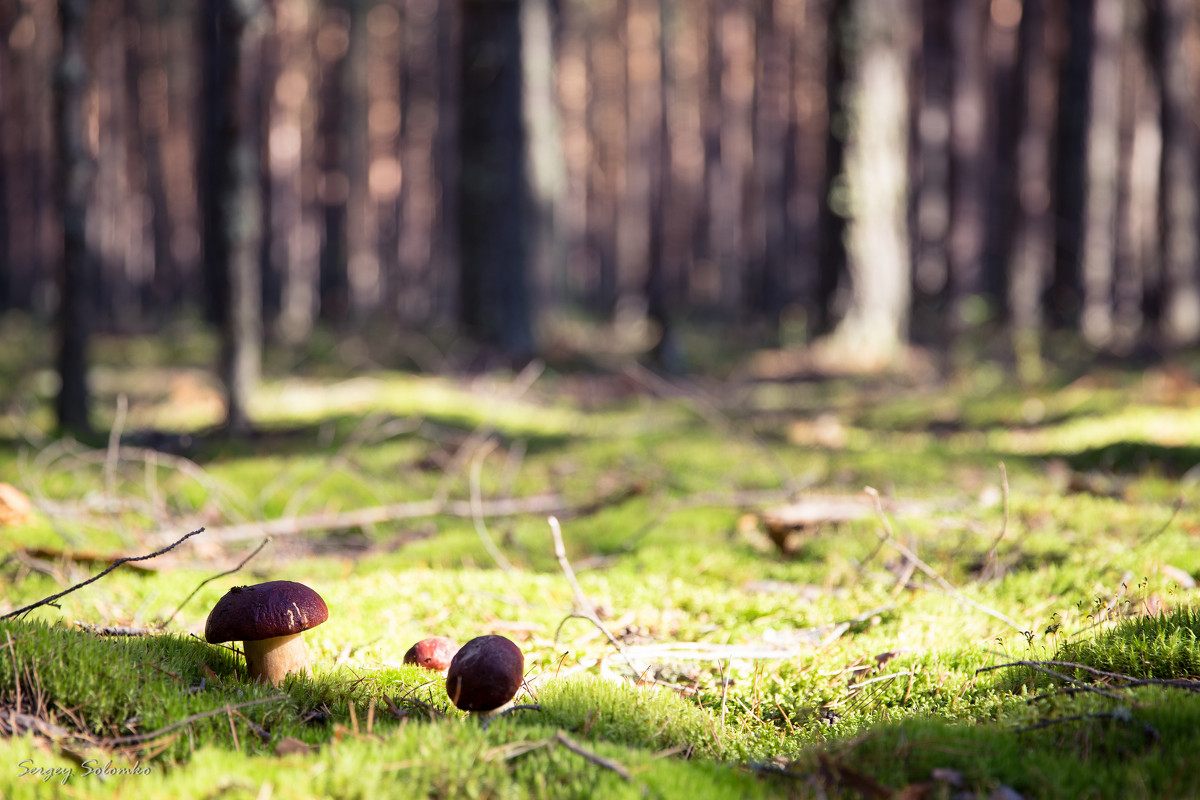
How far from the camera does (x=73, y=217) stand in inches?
263

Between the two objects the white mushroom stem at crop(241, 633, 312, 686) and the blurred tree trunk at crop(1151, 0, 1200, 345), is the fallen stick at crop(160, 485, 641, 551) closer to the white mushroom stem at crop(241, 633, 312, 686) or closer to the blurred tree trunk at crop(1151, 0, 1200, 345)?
the white mushroom stem at crop(241, 633, 312, 686)

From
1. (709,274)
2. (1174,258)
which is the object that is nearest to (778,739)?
(1174,258)

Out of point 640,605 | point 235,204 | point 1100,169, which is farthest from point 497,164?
point 1100,169

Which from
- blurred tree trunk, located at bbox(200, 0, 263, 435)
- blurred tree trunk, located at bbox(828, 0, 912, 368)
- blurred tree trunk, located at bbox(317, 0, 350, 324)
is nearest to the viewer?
blurred tree trunk, located at bbox(200, 0, 263, 435)

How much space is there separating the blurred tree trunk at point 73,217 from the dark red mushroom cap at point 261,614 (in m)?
5.53

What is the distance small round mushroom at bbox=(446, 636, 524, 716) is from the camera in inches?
84.0

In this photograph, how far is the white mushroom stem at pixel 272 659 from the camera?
245 centimetres

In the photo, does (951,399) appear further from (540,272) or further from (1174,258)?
(1174,258)

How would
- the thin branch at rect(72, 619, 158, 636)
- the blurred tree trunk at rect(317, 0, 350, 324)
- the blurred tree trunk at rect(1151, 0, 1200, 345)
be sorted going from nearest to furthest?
the thin branch at rect(72, 619, 158, 636) → the blurred tree trunk at rect(1151, 0, 1200, 345) → the blurred tree trunk at rect(317, 0, 350, 324)

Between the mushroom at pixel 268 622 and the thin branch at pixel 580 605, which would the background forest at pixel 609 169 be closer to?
the thin branch at pixel 580 605

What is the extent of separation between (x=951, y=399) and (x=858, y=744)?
6998mm

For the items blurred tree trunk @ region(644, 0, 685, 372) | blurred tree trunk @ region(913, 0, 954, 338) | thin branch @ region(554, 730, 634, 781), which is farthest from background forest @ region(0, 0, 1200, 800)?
blurred tree trunk @ region(913, 0, 954, 338)

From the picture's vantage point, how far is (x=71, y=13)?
6.45 metres

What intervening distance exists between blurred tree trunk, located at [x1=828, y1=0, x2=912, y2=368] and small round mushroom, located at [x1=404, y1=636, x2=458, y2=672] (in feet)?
28.8
